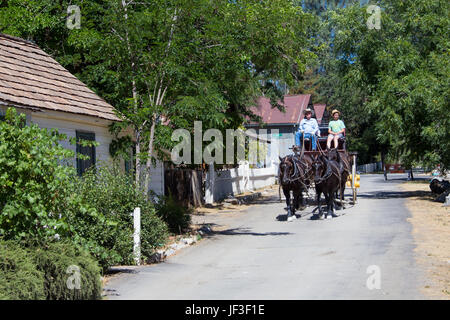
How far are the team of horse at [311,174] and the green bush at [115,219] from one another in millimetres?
6324

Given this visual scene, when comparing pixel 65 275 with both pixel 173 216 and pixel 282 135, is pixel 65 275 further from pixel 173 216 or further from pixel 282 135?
pixel 282 135

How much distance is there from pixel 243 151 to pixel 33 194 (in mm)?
21761

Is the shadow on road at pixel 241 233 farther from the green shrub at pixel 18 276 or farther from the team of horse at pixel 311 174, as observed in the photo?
the green shrub at pixel 18 276

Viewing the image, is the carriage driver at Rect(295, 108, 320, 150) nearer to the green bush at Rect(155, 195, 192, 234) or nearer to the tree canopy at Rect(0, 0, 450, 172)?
the tree canopy at Rect(0, 0, 450, 172)

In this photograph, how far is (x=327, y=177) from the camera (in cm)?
1855

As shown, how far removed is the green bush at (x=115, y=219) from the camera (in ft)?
35.9

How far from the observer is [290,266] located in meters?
10.9

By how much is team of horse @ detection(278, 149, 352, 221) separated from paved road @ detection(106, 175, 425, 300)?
4.25 feet

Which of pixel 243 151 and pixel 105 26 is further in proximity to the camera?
pixel 243 151

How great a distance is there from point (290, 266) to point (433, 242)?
4612 mm

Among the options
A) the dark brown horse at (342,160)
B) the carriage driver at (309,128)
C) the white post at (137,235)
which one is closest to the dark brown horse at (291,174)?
the dark brown horse at (342,160)
